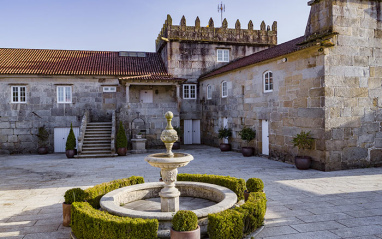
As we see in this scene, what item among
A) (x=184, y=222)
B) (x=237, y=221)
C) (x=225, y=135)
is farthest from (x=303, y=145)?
(x=184, y=222)

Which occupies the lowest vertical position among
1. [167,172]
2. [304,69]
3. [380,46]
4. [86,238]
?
[86,238]

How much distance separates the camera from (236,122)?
1930 centimetres

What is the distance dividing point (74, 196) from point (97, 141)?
1268 centimetres

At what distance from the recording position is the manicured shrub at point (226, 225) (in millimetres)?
5402

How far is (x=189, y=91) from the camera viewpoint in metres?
24.4

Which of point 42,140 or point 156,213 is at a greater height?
point 42,140

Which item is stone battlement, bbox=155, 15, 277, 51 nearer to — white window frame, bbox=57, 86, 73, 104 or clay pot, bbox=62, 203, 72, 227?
white window frame, bbox=57, 86, 73, 104

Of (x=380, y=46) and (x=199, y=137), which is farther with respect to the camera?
(x=199, y=137)

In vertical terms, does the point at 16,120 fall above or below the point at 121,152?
above

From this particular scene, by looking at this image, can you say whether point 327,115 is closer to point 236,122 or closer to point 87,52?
point 236,122

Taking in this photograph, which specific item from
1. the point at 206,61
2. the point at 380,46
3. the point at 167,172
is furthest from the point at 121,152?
the point at 380,46

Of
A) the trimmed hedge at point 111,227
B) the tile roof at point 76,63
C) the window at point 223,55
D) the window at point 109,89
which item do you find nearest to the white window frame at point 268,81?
the window at point 223,55

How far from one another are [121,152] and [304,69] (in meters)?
11.3

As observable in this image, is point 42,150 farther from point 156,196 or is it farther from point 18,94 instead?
point 156,196
